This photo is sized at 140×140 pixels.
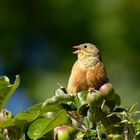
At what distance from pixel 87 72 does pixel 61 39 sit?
230 cm

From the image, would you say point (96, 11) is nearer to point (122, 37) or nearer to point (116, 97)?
point (122, 37)

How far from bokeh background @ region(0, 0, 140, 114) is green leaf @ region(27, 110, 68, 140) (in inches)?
98.2

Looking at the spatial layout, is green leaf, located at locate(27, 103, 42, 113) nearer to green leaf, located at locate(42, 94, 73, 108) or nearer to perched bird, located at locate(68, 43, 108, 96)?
green leaf, located at locate(42, 94, 73, 108)

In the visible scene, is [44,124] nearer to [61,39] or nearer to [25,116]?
[25,116]

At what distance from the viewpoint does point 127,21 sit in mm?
4332

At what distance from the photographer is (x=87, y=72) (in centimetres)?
269

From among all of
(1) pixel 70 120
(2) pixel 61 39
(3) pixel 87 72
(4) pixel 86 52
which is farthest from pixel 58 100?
(2) pixel 61 39

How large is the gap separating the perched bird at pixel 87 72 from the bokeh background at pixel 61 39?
1.23 meters

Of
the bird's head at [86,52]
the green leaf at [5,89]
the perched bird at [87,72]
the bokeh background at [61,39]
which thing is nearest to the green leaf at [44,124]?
Answer: the green leaf at [5,89]

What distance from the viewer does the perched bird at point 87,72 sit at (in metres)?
2.43

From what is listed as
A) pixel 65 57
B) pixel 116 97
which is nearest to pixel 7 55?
pixel 65 57

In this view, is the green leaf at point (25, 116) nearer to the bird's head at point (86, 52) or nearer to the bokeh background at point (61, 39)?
the bird's head at point (86, 52)

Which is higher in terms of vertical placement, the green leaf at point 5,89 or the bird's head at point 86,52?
the green leaf at point 5,89

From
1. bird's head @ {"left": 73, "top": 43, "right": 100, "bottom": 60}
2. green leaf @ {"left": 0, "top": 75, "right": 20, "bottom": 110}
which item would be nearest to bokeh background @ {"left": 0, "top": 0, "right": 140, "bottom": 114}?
bird's head @ {"left": 73, "top": 43, "right": 100, "bottom": 60}
